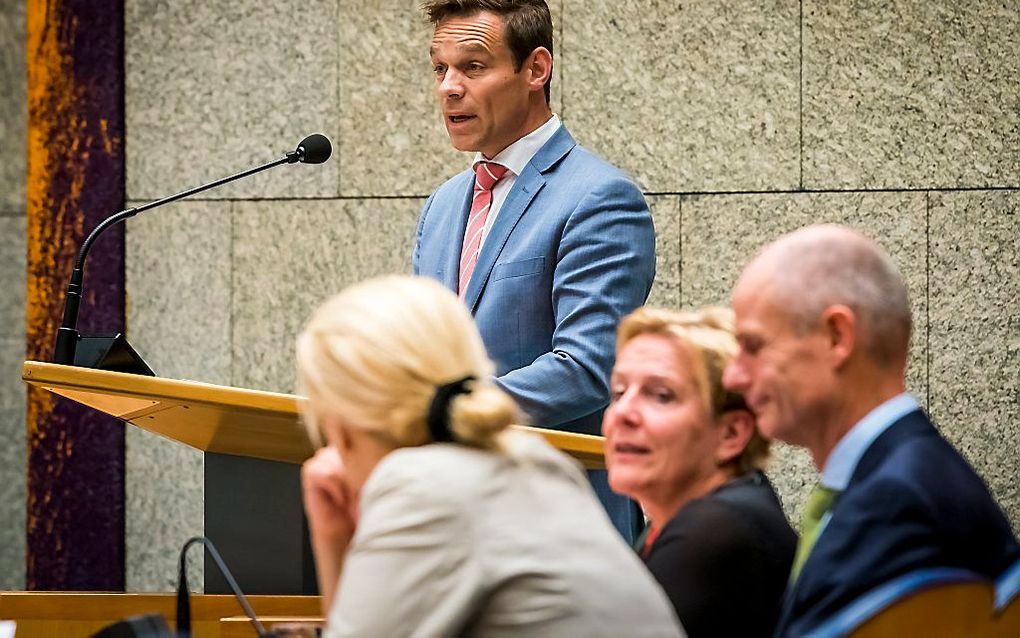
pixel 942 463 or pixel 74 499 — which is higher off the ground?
pixel 942 463

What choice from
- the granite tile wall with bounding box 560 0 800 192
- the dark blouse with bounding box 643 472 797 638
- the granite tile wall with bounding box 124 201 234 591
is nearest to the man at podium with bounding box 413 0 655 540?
the dark blouse with bounding box 643 472 797 638

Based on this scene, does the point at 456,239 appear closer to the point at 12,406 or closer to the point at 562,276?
the point at 562,276

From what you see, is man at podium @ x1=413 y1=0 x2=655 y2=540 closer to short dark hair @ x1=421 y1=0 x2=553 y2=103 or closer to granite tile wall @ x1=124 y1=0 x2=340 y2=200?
short dark hair @ x1=421 y1=0 x2=553 y2=103

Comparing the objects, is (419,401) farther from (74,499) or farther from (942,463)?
(74,499)

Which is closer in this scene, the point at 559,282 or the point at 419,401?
the point at 419,401

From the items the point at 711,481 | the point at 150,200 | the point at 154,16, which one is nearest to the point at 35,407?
the point at 150,200

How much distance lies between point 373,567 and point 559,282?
160cm

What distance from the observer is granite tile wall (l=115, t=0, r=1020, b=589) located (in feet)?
15.6

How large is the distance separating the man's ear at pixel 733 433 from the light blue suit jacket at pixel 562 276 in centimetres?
87

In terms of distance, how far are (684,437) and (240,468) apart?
4.27 feet

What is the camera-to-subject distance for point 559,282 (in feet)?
10.5

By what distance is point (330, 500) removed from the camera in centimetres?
197

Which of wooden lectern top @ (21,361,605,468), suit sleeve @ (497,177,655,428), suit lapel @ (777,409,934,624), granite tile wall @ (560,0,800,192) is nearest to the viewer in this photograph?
suit lapel @ (777,409,934,624)

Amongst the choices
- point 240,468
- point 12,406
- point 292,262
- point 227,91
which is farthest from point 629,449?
point 12,406
